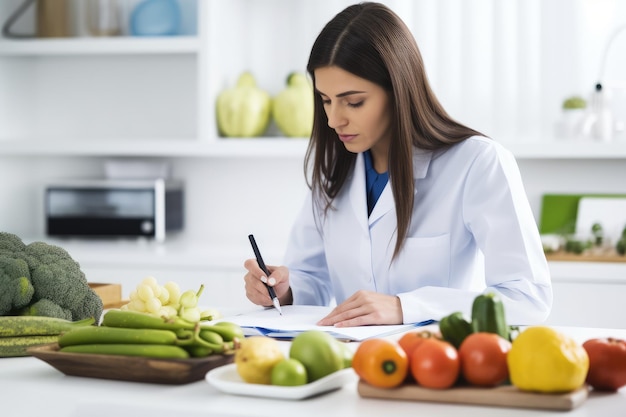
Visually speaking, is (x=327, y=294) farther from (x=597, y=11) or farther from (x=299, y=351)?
(x=597, y=11)

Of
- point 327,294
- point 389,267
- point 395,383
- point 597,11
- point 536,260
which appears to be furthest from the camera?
point 597,11

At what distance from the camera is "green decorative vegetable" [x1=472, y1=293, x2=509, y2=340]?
1149mm

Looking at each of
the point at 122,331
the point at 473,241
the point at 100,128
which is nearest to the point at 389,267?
the point at 473,241

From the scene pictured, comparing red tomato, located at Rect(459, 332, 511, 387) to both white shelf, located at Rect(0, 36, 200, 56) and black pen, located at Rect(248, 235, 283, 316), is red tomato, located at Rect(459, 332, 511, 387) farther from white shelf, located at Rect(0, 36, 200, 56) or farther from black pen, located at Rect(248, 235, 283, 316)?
white shelf, located at Rect(0, 36, 200, 56)

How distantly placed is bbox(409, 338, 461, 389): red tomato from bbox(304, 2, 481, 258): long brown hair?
2.72 feet

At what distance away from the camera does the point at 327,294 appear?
217cm

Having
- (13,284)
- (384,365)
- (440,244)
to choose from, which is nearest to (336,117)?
(440,244)

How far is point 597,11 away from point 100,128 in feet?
6.83

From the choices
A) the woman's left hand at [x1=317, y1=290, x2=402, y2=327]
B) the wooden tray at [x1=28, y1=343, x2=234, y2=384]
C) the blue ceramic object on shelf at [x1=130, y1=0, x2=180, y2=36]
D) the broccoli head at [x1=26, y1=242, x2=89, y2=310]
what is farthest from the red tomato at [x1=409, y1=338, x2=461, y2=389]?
the blue ceramic object on shelf at [x1=130, y1=0, x2=180, y2=36]

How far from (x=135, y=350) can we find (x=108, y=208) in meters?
2.34

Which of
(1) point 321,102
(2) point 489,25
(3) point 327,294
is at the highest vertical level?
(2) point 489,25

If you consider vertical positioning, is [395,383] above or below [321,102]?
below

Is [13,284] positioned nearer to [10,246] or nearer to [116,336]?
[10,246]

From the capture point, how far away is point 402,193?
191 centimetres
